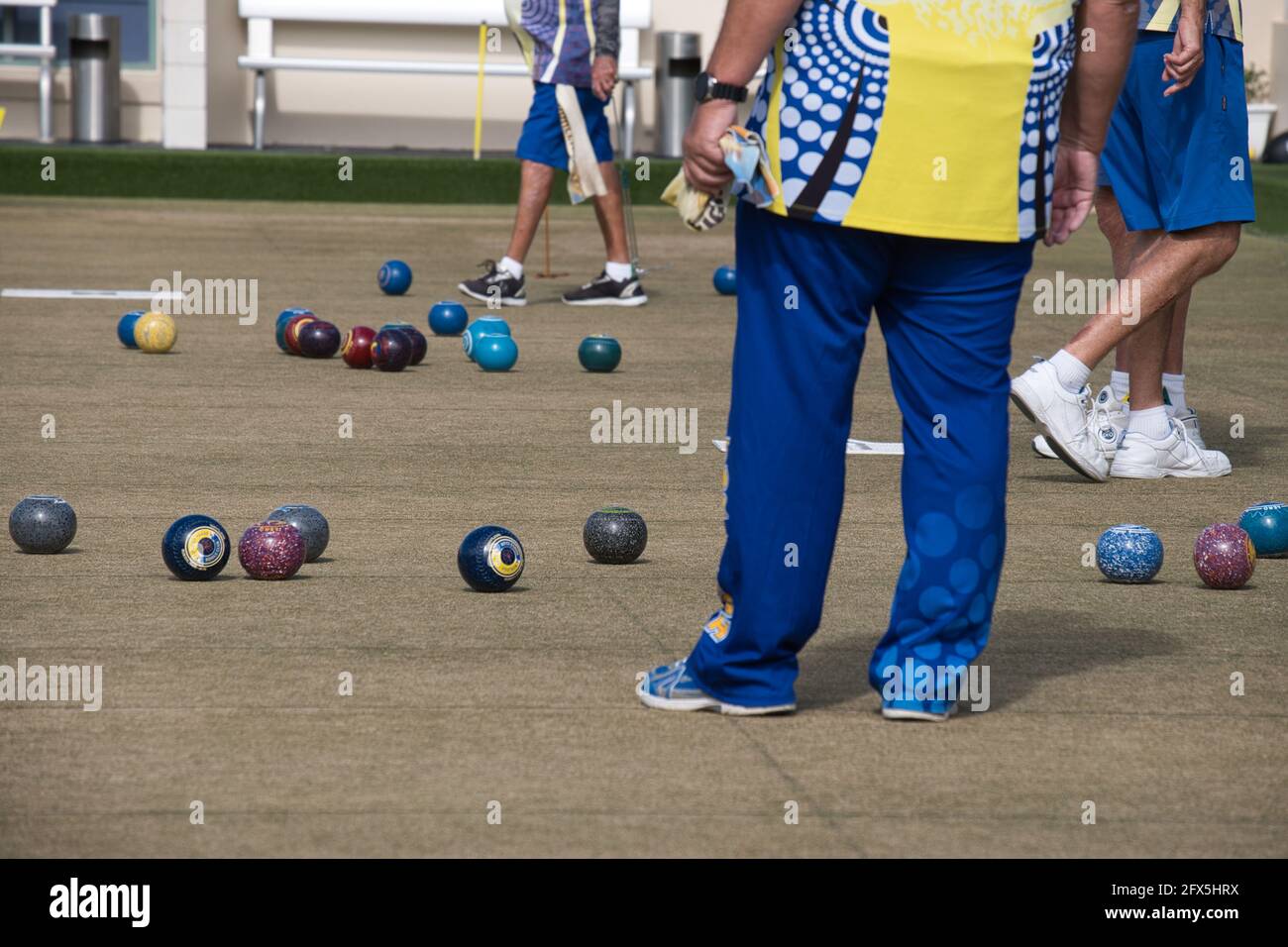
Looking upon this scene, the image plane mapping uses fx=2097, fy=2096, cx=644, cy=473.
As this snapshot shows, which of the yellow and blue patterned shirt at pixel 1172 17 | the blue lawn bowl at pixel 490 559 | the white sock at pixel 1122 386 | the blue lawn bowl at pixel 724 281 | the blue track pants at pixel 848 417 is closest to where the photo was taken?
the blue track pants at pixel 848 417

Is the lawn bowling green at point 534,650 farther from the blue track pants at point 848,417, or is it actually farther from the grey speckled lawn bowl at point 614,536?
the blue track pants at point 848,417

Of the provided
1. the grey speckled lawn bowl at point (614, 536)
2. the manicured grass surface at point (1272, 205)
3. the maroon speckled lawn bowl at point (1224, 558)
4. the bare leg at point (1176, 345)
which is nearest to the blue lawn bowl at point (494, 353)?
the bare leg at point (1176, 345)

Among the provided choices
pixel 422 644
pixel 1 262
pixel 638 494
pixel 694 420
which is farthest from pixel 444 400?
pixel 1 262

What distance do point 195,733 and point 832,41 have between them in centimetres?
166

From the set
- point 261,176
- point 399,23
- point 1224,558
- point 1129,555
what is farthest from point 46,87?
point 1224,558

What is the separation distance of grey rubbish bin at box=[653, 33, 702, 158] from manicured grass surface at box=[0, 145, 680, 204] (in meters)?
2.95

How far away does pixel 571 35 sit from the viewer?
10.6 metres

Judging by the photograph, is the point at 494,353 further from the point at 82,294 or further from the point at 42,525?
the point at 42,525

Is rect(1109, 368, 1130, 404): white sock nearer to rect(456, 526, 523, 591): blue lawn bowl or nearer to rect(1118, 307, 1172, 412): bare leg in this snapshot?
rect(1118, 307, 1172, 412): bare leg

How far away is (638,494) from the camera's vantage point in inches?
244

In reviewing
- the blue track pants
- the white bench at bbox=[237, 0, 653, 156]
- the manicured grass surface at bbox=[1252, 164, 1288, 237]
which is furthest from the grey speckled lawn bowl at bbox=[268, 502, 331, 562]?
the white bench at bbox=[237, 0, 653, 156]

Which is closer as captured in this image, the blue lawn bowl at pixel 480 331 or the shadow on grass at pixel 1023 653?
the shadow on grass at pixel 1023 653

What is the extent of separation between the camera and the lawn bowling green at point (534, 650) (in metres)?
3.34

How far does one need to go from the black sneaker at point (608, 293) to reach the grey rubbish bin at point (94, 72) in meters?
10.5
